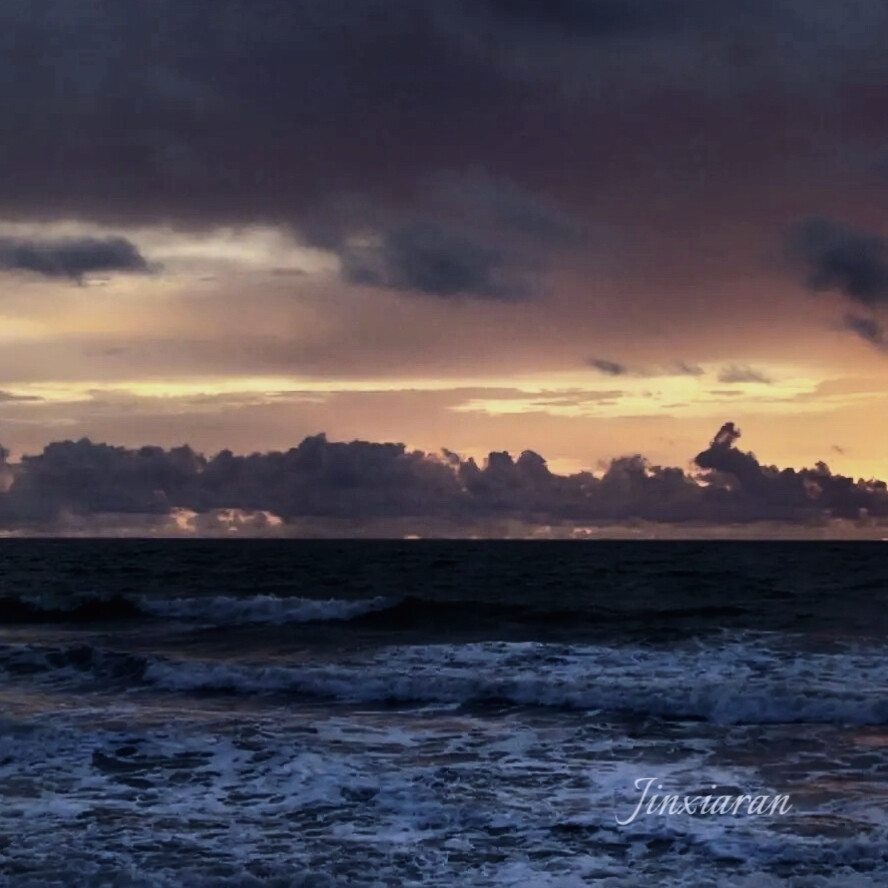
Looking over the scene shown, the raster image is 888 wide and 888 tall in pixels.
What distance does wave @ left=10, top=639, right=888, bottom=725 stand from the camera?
20609 millimetres

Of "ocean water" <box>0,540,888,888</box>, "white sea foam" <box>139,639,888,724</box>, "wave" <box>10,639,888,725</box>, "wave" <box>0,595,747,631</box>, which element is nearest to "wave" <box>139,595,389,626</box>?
"wave" <box>0,595,747,631</box>

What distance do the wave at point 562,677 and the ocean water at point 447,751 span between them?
10 cm

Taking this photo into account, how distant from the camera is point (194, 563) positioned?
8344 centimetres

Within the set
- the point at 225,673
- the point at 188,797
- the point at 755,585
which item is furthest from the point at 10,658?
the point at 755,585

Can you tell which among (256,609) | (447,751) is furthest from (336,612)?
(447,751)

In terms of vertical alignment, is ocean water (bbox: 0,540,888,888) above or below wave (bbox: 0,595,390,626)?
above

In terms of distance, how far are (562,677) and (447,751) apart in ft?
25.3

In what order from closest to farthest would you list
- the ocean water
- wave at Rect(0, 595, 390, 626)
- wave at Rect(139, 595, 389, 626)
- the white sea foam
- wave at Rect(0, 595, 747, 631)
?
the ocean water → the white sea foam → wave at Rect(0, 595, 747, 631) → wave at Rect(139, 595, 389, 626) → wave at Rect(0, 595, 390, 626)

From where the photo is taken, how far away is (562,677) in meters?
24.4

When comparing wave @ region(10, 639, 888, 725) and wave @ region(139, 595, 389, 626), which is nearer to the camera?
wave @ region(10, 639, 888, 725)

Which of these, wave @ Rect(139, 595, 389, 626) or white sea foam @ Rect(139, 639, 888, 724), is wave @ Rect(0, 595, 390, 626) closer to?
wave @ Rect(139, 595, 389, 626)

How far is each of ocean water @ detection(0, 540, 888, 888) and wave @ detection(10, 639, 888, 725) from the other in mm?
95

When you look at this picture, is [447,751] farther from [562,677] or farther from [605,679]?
[605,679]

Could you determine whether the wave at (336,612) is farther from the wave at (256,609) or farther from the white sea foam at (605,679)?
the white sea foam at (605,679)
